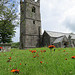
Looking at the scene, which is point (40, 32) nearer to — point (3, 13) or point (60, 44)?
point (60, 44)

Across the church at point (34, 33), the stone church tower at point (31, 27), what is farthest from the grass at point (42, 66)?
the stone church tower at point (31, 27)

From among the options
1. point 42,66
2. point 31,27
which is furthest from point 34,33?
point 42,66

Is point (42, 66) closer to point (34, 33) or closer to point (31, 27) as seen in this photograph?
point (34, 33)

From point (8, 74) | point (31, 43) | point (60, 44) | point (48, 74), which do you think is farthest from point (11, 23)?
point (31, 43)

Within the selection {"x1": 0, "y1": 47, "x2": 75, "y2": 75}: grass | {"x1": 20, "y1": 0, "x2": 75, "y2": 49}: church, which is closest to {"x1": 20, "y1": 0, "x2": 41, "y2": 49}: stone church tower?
{"x1": 20, "y1": 0, "x2": 75, "y2": 49}: church

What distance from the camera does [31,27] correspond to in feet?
93.4

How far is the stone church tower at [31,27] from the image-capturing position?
88.8ft

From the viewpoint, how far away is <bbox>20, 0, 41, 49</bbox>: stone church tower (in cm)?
2708

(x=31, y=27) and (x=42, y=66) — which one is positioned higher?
(x=31, y=27)

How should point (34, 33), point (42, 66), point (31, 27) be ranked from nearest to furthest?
point (42, 66)
point (31, 27)
point (34, 33)

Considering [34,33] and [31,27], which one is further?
[34,33]

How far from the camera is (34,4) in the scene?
30.4 metres

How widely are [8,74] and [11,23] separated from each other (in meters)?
5.88

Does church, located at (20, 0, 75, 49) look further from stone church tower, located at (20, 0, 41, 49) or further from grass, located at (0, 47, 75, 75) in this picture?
grass, located at (0, 47, 75, 75)
